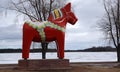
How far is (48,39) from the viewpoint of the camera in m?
21.7

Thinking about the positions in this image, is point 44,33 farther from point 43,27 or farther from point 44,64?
point 44,64

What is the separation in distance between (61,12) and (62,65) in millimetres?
3317

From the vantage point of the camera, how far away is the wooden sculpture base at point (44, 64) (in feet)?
69.6

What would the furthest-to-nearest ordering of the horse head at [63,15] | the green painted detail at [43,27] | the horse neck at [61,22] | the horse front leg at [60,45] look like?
the horse head at [63,15], the horse neck at [61,22], the horse front leg at [60,45], the green painted detail at [43,27]

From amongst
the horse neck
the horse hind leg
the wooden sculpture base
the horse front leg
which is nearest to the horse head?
the horse neck

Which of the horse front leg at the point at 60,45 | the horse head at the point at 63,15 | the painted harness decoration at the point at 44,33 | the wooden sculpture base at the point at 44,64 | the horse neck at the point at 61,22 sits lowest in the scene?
the wooden sculpture base at the point at 44,64

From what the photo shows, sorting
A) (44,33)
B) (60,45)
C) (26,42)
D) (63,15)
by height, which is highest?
(63,15)

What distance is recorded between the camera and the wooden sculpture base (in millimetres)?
21203

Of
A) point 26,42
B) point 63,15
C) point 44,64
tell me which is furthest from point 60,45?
point 63,15

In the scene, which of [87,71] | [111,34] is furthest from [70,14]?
[111,34]

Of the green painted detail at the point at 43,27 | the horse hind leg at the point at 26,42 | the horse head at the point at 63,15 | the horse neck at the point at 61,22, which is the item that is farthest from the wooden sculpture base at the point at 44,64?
the horse head at the point at 63,15

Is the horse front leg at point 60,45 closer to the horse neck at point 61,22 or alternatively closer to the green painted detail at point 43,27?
the green painted detail at point 43,27

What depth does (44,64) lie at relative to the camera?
70.2ft

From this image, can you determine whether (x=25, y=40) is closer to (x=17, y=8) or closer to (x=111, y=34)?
(x=17, y=8)
